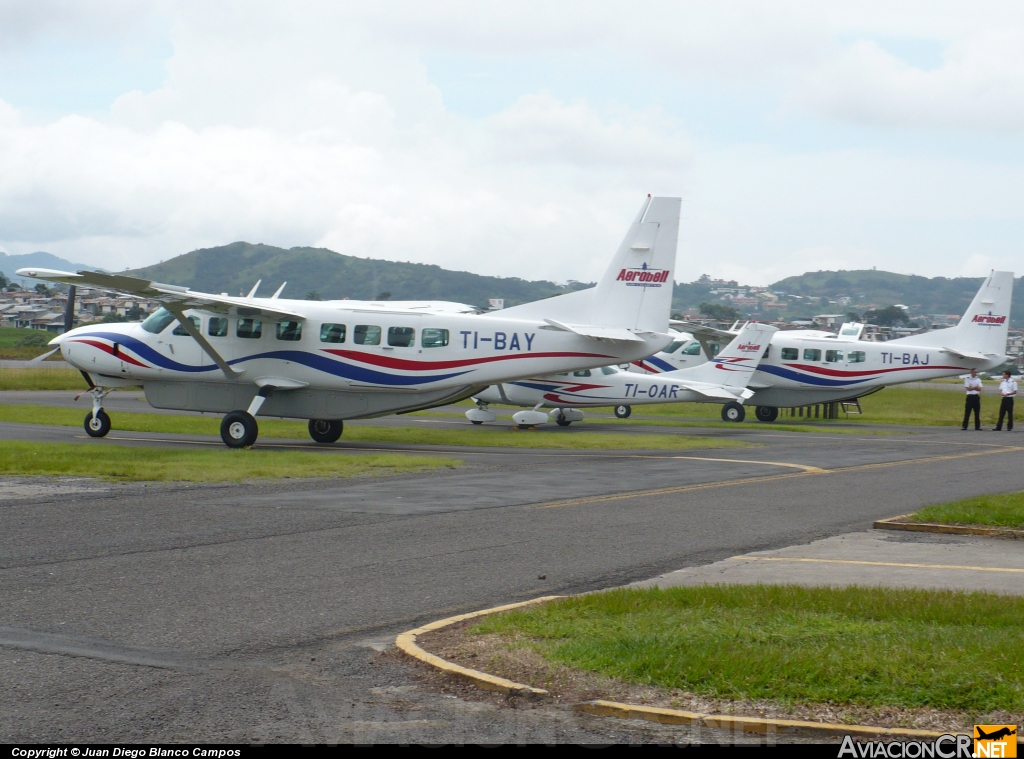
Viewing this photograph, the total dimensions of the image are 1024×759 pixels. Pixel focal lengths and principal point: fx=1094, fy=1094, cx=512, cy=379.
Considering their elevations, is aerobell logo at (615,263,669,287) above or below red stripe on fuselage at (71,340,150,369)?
above

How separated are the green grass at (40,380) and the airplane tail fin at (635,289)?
29967 millimetres

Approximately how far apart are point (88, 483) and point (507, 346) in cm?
1017

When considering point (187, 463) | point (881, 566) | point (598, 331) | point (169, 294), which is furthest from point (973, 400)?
point (881, 566)

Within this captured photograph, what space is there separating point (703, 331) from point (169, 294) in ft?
82.1

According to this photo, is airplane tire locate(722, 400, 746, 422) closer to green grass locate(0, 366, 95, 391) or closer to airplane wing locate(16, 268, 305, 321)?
airplane wing locate(16, 268, 305, 321)

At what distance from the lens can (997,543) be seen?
11742 millimetres

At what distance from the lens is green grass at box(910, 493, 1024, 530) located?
12.6m

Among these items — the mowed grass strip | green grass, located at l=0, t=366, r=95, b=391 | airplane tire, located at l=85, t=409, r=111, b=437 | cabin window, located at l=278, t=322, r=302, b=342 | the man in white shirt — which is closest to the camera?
cabin window, located at l=278, t=322, r=302, b=342

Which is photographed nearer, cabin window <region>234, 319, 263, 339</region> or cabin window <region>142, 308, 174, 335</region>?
cabin window <region>234, 319, 263, 339</region>

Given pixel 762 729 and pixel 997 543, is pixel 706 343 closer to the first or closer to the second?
pixel 997 543

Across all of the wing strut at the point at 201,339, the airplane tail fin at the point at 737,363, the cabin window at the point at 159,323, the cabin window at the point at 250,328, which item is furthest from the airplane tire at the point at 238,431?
the airplane tail fin at the point at 737,363

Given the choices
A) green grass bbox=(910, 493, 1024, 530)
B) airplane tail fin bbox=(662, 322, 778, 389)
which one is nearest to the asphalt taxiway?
green grass bbox=(910, 493, 1024, 530)

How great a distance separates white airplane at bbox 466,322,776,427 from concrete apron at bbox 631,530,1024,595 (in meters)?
18.3


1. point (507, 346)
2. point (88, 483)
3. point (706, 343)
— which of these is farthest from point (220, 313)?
point (706, 343)
